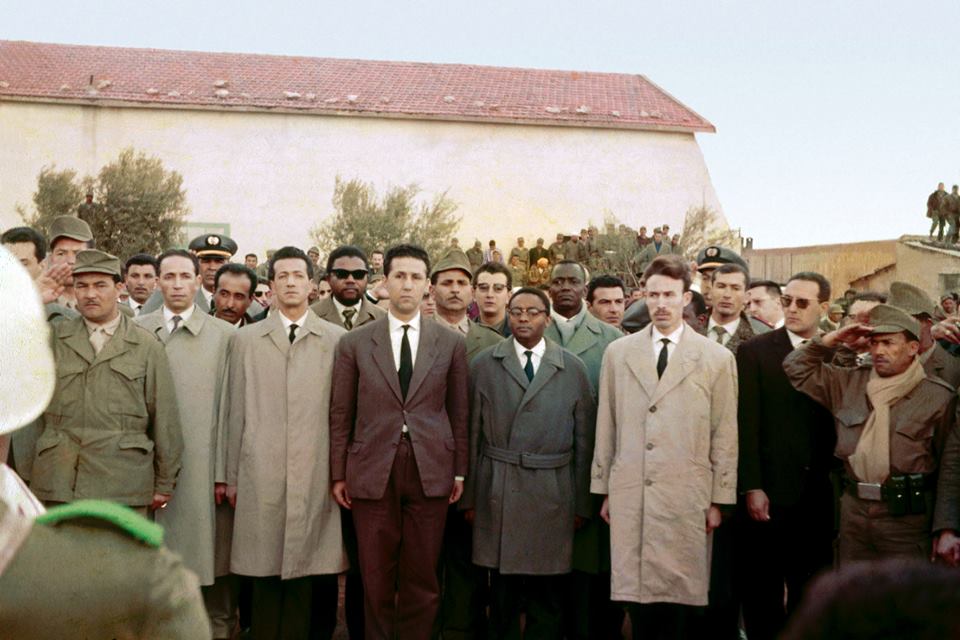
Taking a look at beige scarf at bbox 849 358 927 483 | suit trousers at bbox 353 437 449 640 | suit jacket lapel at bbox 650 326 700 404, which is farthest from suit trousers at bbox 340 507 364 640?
beige scarf at bbox 849 358 927 483

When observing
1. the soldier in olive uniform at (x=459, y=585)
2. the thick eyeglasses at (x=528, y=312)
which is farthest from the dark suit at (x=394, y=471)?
the thick eyeglasses at (x=528, y=312)

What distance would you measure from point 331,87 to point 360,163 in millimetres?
3176

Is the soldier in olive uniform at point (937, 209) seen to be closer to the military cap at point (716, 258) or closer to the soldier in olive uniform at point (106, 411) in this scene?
the military cap at point (716, 258)

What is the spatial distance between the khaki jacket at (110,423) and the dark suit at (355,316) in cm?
156

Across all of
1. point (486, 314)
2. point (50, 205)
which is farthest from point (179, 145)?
point (486, 314)

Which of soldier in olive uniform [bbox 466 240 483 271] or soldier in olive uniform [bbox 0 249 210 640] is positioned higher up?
soldier in olive uniform [bbox 466 240 483 271]

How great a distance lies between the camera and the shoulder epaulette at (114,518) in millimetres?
1360

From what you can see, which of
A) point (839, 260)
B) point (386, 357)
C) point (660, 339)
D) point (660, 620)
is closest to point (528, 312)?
point (660, 339)

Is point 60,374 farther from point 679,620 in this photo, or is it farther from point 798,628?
point 798,628

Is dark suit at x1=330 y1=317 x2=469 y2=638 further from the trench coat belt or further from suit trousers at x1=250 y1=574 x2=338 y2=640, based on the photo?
→ suit trousers at x1=250 y1=574 x2=338 y2=640

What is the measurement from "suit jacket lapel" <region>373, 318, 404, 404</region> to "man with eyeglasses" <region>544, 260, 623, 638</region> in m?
1.08

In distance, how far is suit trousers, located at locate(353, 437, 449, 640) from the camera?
21.0 feet

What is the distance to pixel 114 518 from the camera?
4.46 ft

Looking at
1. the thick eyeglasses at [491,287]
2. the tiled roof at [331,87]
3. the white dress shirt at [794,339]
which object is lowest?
the white dress shirt at [794,339]
